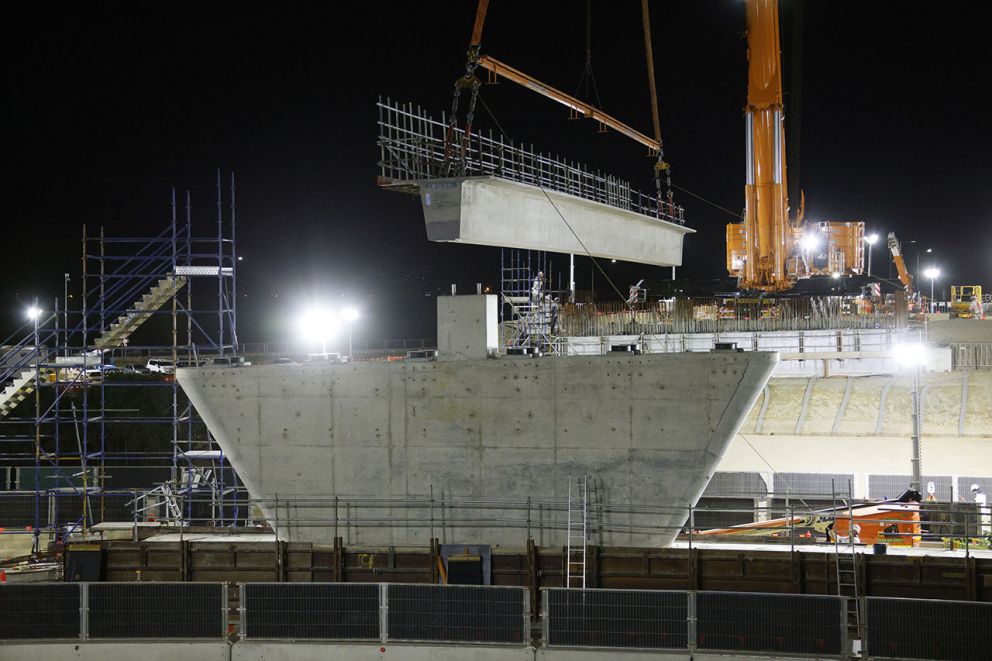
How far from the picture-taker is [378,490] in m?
16.7

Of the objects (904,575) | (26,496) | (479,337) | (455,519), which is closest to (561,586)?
(455,519)

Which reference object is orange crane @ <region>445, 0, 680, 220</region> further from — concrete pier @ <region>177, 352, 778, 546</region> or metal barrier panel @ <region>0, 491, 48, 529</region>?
metal barrier panel @ <region>0, 491, 48, 529</region>

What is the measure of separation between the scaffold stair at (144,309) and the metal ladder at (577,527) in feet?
51.6

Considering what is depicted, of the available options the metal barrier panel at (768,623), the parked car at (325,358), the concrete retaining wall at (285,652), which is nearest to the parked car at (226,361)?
the parked car at (325,358)

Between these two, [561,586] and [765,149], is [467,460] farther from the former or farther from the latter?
[765,149]

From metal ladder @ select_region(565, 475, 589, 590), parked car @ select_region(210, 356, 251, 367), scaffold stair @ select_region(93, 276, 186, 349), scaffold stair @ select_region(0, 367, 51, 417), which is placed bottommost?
metal ladder @ select_region(565, 475, 589, 590)

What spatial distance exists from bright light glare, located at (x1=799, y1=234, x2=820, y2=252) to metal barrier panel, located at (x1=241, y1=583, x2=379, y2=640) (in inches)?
1249

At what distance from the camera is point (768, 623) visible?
14.2 m

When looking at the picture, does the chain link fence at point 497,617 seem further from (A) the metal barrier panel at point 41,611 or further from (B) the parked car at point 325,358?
(B) the parked car at point 325,358

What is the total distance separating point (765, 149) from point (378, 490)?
74.6ft

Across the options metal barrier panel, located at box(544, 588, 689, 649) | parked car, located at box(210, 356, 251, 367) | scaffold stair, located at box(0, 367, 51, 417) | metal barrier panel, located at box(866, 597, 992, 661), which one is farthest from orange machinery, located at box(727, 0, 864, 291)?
scaffold stair, located at box(0, 367, 51, 417)

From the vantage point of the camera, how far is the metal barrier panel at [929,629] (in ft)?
44.7

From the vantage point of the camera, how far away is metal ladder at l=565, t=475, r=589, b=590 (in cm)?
1591

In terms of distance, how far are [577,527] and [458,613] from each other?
2585 mm
